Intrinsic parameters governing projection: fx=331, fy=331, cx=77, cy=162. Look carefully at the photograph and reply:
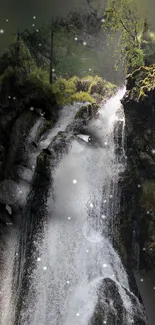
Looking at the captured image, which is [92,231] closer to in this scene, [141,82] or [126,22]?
[141,82]

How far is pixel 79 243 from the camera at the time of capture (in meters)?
10.1

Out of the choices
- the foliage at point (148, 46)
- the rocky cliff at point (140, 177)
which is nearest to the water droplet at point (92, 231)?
the rocky cliff at point (140, 177)

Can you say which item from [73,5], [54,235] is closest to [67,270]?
[54,235]

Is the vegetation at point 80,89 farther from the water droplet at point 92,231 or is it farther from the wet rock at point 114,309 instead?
the wet rock at point 114,309

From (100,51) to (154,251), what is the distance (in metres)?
16.5

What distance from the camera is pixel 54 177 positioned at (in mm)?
11102

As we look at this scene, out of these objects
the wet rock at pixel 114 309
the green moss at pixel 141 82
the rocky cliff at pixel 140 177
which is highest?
the green moss at pixel 141 82

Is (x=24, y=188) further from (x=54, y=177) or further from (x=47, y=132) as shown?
(x=47, y=132)

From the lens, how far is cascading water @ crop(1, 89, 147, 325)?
29.0ft

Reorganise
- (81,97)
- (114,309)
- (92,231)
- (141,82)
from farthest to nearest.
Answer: (81,97)
(141,82)
(92,231)
(114,309)

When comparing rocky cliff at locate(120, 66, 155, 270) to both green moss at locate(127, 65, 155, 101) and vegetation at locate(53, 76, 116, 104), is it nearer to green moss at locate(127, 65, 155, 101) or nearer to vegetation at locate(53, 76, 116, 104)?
green moss at locate(127, 65, 155, 101)

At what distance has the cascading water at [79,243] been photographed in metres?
8.83

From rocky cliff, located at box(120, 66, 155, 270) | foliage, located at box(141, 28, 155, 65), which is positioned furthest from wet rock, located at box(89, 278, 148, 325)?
foliage, located at box(141, 28, 155, 65)

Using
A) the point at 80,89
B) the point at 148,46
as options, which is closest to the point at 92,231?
the point at 148,46
